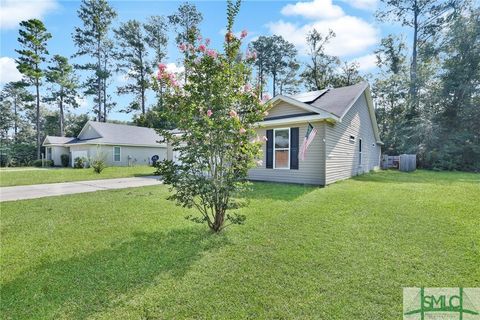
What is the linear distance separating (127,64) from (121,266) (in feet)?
110

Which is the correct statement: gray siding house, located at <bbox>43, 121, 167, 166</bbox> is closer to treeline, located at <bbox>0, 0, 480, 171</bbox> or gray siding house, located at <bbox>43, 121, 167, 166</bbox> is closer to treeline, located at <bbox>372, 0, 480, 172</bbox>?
treeline, located at <bbox>0, 0, 480, 171</bbox>

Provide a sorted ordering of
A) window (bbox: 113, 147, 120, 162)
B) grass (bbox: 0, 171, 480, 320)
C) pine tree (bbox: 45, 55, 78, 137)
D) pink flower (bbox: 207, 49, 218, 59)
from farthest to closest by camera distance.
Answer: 1. pine tree (bbox: 45, 55, 78, 137)
2. window (bbox: 113, 147, 120, 162)
3. pink flower (bbox: 207, 49, 218, 59)
4. grass (bbox: 0, 171, 480, 320)

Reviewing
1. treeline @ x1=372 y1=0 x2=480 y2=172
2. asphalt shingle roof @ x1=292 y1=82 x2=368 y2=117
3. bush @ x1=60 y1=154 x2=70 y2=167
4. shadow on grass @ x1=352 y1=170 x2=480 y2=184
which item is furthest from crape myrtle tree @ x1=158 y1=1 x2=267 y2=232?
bush @ x1=60 y1=154 x2=70 y2=167

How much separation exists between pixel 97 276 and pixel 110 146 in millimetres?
20916

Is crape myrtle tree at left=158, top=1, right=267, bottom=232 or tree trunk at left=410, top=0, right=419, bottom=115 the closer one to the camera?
crape myrtle tree at left=158, top=1, right=267, bottom=232

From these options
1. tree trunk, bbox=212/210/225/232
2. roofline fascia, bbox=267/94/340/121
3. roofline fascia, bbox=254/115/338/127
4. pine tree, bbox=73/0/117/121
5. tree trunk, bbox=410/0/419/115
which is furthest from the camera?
pine tree, bbox=73/0/117/121

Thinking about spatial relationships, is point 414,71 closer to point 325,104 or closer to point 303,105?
point 325,104

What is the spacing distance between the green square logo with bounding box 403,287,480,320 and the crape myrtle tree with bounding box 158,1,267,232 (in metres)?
2.44

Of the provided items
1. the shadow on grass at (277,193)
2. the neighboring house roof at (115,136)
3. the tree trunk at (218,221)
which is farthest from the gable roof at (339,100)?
the neighboring house roof at (115,136)

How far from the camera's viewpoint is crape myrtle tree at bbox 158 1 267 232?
3.65 metres

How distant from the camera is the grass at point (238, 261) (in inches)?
96.7

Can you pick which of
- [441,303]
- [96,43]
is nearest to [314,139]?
[441,303]

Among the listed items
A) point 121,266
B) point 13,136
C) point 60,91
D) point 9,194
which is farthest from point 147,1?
point 13,136

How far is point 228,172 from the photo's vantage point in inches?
161
